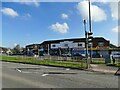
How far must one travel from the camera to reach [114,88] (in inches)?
448

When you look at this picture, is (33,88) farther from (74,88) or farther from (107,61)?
(107,61)

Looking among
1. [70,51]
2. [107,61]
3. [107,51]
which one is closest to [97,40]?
[70,51]

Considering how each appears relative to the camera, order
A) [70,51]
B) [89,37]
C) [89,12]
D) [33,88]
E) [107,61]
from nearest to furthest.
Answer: [33,88], [89,37], [89,12], [107,61], [70,51]

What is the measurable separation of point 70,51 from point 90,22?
63247 mm

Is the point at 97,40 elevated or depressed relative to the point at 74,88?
elevated

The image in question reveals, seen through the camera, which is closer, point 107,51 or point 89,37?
point 89,37

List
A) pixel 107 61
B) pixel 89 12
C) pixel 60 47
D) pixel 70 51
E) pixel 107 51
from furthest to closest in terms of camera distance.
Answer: pixel 60 47 < pixel 70 51 < pixel 107 51 < pixel 107 61 < pixel 89 12

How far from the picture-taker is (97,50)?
82312mm

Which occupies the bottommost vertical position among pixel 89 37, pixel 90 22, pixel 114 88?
pixel 114 88

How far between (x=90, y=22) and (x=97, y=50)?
170 ft

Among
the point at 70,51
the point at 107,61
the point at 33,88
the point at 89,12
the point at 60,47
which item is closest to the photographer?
the point at 33,88

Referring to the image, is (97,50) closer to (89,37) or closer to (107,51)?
(107,51)

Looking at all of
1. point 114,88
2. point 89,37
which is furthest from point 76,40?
point 114,88

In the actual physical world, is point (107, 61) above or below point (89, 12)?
below
